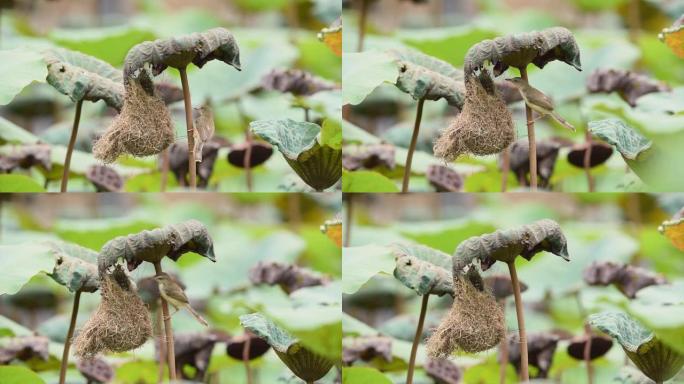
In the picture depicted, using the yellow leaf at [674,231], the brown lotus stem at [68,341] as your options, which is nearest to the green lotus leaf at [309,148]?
the brown lotus stem at [68,341]

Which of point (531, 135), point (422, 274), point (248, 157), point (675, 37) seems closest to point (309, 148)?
point (248, 157)

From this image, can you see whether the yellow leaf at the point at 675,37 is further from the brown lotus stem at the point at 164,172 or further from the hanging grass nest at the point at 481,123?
the brown lotus stem at the point at 164,172

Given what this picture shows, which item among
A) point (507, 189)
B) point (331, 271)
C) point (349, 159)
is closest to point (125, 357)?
point (331, 271)

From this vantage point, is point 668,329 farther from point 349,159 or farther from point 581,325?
point 349,159

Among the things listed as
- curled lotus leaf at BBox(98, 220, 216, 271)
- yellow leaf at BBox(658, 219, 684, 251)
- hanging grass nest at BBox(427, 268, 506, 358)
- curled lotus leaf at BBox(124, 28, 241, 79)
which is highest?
curled lotus leaf at BBox(124, 28, 241, 79)

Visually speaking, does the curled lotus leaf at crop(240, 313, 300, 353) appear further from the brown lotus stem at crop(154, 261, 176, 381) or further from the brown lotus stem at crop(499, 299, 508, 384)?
the brown lotus stem at crop(499, 299, 508, 384)

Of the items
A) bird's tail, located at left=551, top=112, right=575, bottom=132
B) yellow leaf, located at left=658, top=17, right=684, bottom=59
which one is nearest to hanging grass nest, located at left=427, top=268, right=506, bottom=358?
bird's tail, located at left=551, top=112, right=575, bottom=132

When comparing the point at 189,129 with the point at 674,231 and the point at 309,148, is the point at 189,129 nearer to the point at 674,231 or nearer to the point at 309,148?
the point at 309,148
